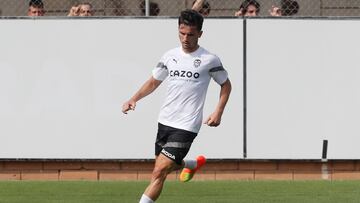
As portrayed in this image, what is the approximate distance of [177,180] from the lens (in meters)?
15.6

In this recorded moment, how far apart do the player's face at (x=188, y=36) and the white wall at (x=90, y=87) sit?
509cm

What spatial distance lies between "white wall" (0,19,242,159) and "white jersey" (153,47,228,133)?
5.01 metres

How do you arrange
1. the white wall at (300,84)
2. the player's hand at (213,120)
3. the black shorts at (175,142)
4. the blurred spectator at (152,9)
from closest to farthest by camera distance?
the player's hand at (213,120) < the black shorts at (175,142) < the white wall at (300,84) < the blurred spectator at (152,9)

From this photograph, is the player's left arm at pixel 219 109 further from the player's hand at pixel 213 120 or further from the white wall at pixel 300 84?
the white wall at pixel 300 84

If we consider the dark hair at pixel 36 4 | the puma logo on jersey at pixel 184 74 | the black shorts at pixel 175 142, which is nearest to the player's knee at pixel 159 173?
the black shorts at pixel 175 142

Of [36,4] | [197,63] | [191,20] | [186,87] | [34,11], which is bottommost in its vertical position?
[186,87]

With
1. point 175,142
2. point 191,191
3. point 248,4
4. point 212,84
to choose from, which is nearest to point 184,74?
point 175,142

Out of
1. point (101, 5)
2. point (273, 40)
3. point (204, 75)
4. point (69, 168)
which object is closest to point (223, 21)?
point (273, 40)

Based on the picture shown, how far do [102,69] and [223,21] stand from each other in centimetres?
181

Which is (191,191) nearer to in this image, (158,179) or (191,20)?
(158,179)

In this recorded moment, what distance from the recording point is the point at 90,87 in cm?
1555

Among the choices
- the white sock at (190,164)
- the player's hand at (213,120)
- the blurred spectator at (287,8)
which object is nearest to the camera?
Answer: the player's hand at (213,120)

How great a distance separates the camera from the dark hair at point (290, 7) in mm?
15769

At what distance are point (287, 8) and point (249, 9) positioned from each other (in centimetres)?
59
